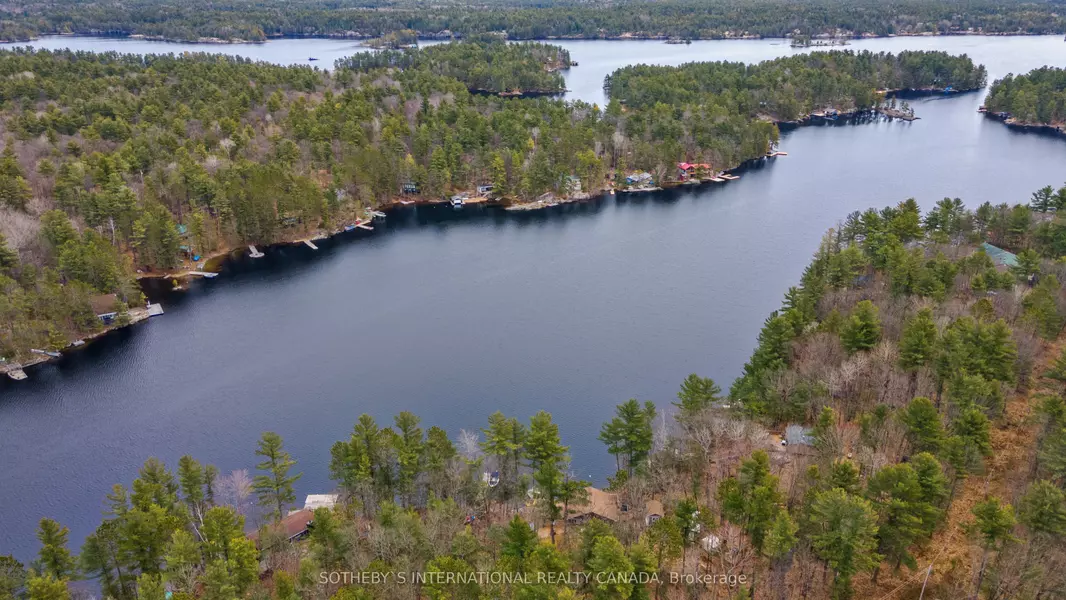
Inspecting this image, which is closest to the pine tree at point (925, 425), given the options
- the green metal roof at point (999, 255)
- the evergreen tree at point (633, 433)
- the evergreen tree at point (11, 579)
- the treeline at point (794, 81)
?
the evergreen tree at point (633, 433)

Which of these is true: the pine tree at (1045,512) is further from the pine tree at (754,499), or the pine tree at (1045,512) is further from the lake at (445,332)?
the lake at (445,332)

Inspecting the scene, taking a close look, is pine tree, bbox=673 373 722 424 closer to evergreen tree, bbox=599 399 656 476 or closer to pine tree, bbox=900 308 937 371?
evergreen tree, bbox=599 399 656 476

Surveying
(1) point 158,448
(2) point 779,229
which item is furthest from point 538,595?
(2) point 779,229

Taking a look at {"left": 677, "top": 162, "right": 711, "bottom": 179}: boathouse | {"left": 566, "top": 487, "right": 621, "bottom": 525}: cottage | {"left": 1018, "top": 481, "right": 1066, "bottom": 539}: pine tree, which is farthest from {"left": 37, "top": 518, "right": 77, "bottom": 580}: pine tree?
{"left": 677, "top": 162, "right": 711, "bottom": 179}: boathouse

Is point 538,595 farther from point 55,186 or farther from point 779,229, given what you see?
point 55,186

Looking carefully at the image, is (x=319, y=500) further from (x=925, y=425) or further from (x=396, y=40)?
(x=396, y=40)

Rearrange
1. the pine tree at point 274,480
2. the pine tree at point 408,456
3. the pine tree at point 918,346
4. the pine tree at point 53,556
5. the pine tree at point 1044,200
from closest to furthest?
the pine tree at point 53,556
the pine tree at point 274,480
the pine tree at point 408,456
the pine tree at point 918,346
the pine tree at point 1044,200

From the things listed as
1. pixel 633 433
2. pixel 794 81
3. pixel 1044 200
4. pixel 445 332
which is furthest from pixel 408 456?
pixel 794 81
